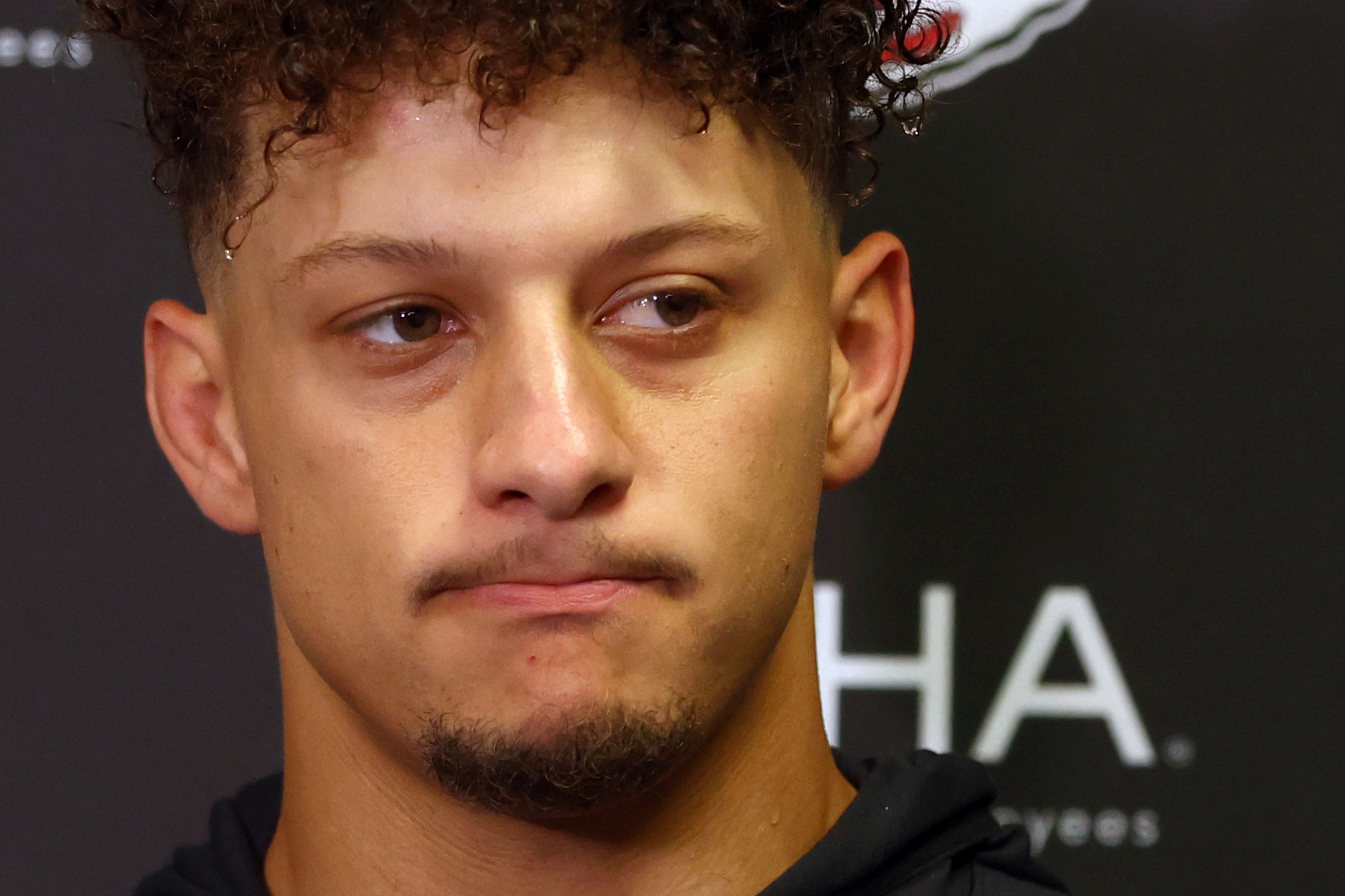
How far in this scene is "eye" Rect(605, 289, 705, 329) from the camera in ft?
4.26

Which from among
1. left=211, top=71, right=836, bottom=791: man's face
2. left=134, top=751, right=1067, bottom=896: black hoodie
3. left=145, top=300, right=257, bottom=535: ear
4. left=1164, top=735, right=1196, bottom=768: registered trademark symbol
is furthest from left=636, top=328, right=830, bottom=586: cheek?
left=1164, top=735, right=1196, bottom=768: registered trademark symbol

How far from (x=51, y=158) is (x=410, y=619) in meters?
0.99

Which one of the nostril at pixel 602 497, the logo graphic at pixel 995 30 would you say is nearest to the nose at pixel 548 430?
the nostril at pixel 602 497

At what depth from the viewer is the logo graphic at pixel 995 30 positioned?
193 centimetres

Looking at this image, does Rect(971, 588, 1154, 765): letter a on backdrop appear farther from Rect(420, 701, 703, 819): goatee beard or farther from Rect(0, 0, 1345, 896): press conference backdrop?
Rect(420, 701, 703, 819): goatee beard

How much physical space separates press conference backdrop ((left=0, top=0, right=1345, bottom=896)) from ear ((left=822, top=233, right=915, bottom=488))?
41cm

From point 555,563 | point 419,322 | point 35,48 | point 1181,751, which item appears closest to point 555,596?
point 555,563

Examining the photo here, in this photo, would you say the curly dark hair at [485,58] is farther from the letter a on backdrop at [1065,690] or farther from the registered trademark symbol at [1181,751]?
the registered trademark symbol at [1181,751]

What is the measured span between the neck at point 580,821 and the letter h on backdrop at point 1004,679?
0.47 metres

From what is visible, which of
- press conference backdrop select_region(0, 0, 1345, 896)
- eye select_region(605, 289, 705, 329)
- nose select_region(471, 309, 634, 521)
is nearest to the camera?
nose select_region(471, 309, 634, 521)

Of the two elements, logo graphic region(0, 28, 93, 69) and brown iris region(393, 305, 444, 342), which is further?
logo graphic region(0, 28, 93, 69)

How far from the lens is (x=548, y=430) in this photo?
1.20 m

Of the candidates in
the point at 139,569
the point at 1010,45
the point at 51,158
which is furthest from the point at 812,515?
the point at 51,158

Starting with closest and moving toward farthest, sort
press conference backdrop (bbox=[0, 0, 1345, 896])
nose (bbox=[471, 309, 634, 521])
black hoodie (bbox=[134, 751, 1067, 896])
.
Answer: nose (bbox=[471, 309, 634, 521]) → black hoodie (bbox=[134, 751, 1067, 896]) → press conference backdrop (bbox=[0, 0, 1345, 896])
